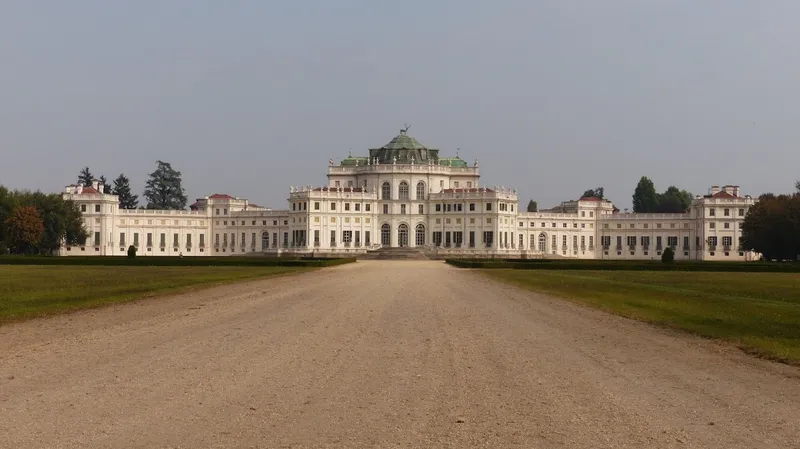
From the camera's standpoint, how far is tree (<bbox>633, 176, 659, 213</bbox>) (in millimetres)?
180875

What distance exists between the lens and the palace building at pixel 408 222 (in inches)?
4963

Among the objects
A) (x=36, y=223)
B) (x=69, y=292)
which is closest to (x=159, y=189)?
(x=36, y=223)

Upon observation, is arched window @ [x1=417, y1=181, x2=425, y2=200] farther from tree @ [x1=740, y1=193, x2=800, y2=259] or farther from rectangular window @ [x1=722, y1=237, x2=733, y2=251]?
→ tree @ [x1=740, y1=193, x2=800, y2=259]

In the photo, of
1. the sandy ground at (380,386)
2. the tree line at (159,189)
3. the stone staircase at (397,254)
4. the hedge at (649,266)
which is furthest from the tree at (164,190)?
the sandy ground at (380,386)

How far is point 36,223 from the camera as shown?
10012 cm

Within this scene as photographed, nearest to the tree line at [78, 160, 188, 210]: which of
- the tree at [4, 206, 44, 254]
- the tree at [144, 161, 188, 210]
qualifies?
the tree at [144, 161, 188, 210]

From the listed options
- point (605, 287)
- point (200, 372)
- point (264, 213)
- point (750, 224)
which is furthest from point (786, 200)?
point (200, 372)

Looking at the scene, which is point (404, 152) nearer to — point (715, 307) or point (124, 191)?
point (124, 191)

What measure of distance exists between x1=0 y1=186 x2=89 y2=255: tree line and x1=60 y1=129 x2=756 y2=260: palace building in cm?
1370

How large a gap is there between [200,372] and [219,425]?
376cm

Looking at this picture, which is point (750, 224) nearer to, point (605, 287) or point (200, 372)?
point (605, 287)

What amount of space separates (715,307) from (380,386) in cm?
1725

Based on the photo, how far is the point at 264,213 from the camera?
461 feet

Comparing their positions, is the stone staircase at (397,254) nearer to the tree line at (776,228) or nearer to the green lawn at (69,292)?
the tree line at (776,228)
